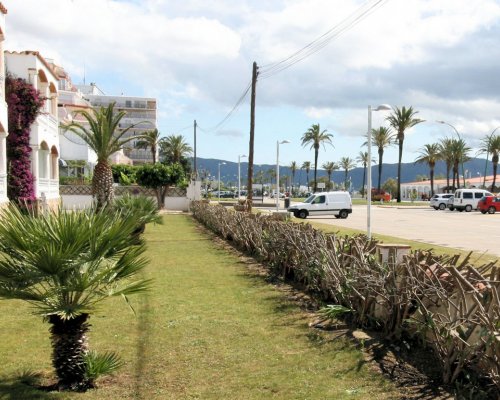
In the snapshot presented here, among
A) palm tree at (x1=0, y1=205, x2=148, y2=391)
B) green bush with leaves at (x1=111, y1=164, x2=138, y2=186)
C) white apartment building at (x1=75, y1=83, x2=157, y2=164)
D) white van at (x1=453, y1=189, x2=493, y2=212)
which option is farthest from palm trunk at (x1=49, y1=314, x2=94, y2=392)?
white apartment building at (x1=75, y1=83, x2=157, y2=164)

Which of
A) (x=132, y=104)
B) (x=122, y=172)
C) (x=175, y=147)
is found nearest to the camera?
(x=122, y=172)

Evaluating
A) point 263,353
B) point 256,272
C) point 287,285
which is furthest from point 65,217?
point 256,272

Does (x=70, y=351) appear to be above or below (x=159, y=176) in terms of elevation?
below

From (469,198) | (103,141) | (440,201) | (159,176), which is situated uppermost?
(103,141)

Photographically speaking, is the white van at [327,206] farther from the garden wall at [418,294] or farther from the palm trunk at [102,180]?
the garden wall at [418,294]

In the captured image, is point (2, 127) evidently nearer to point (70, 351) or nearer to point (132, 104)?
point (70, 351)

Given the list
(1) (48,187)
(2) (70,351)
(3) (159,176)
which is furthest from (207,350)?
(3) (159,176)

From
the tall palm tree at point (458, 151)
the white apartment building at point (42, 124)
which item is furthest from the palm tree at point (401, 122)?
the white apartment building at point (42, 124)

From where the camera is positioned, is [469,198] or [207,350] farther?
[469,198]

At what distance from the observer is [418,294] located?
18.0 ft

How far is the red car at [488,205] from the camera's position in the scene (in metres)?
41.6

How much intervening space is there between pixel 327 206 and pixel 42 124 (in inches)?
705

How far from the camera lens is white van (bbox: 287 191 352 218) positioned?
3478 centimetres

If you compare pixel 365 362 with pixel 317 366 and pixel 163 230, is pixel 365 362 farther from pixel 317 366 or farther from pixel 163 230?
pixel 163 230
